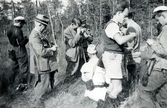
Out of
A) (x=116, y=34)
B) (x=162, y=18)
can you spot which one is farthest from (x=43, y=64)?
(x=162, y=18)

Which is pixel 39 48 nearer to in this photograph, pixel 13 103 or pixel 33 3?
pixel 33 3

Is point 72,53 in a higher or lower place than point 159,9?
lower

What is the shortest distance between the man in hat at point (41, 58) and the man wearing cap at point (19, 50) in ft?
0.88

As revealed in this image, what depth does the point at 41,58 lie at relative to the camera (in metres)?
2.99

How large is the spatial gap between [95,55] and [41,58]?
0.88 meters

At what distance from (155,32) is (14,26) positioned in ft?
7.68

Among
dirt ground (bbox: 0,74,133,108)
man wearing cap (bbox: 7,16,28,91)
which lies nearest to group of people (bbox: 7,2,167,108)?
man wearing cap (bbox: 7,16,28,91)

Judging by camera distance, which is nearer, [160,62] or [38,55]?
[160,62]

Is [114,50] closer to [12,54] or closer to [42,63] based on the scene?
[42,63]

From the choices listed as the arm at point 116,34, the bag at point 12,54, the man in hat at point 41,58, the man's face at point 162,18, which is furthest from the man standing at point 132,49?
the bag at point 12,54

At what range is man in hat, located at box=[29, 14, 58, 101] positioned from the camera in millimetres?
2846

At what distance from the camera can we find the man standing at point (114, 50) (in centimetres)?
251

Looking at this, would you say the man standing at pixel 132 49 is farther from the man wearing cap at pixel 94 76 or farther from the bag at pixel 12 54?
the bag at pixel 12 54

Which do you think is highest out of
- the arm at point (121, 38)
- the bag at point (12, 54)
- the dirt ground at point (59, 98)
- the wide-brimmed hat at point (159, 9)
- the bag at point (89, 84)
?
the wide-brimmed hat at point (159, 9)
